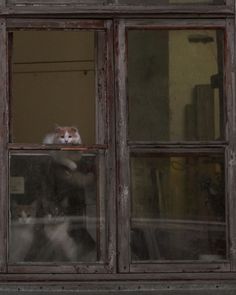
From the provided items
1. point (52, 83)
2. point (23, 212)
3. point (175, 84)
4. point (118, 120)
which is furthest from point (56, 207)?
point (175, 84)

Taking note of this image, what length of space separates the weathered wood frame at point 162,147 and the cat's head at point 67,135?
23 centimetres

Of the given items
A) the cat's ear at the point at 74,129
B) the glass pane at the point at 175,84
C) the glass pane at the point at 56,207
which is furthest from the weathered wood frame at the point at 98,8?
the glass pane at the point at 56,207

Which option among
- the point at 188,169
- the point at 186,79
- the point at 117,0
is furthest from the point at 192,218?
the point at 117,0

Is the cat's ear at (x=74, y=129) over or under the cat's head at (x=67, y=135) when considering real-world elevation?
over

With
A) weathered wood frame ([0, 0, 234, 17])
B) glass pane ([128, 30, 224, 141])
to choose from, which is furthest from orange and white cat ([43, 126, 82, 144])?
weathered wood frame ([0, 0, 234, 17])

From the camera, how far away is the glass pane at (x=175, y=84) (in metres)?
8.00

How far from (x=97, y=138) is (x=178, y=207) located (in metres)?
0.59

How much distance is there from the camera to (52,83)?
8.07m

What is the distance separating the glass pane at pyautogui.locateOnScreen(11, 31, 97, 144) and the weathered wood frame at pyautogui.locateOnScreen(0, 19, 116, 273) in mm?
44

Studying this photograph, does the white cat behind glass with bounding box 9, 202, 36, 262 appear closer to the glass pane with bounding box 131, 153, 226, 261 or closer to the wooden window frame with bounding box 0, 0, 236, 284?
the wooden window frame with bounding box 0, 0, 236, 284

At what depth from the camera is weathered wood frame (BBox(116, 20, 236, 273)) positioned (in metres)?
7.89

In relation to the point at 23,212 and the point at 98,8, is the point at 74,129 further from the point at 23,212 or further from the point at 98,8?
the point at 98,8

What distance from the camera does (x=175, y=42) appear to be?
8031 millimetres

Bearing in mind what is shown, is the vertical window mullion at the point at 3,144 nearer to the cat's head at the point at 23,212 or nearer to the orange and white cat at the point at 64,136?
the cat's head at the point at 23,212
